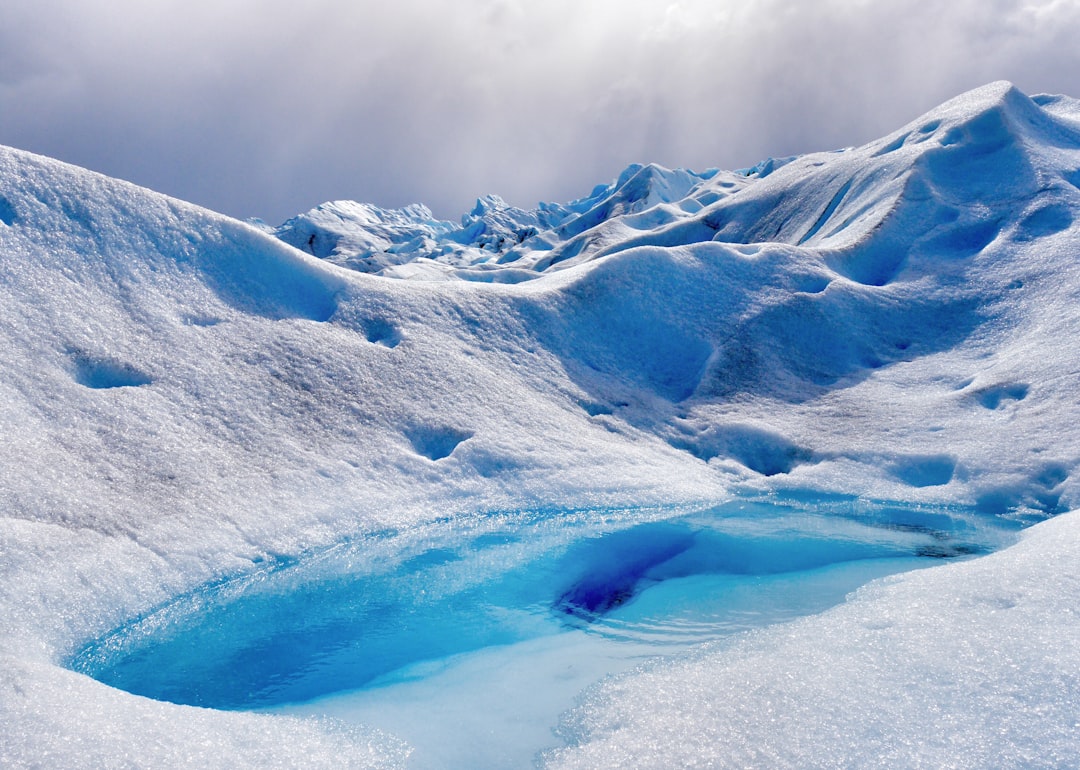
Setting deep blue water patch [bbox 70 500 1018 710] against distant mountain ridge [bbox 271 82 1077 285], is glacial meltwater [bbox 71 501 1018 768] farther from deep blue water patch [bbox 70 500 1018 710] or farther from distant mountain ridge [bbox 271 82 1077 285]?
distant mountain ridge [bbox 271 82 1077 285]

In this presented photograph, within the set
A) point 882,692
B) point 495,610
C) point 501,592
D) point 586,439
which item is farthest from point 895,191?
point 882,692

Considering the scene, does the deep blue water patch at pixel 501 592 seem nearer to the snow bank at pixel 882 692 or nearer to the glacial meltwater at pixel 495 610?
the glacial meltwater at pixel 495 610

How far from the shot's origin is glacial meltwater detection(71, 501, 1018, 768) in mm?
4949

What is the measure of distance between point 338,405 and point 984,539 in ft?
26.8

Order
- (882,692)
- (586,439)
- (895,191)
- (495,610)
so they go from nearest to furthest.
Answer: (882,692) → (495,610) → (586,439) → (895,191)

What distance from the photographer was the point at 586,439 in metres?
10.2

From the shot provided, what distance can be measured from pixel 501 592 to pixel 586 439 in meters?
3.68

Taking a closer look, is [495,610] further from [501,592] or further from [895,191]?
[895,191]

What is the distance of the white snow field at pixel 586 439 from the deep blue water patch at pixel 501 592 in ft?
0.52

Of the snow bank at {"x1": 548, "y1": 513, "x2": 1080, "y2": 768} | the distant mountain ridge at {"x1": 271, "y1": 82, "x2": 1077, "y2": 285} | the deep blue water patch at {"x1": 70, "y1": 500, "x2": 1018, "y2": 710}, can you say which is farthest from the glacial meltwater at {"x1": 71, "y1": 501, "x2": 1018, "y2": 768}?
the distant mountain ridge at {"x1": 271, "y1": 82, "x2": 1077, "y2": 285}

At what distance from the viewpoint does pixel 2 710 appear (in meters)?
3.68

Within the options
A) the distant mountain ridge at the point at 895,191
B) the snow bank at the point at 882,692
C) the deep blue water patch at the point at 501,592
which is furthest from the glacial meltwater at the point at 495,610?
the distant mountain ridge at the point at 895,191

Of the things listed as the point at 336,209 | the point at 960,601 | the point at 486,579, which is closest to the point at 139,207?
the point at 486,579

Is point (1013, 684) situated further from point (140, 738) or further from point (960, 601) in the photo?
point (140, 738)
